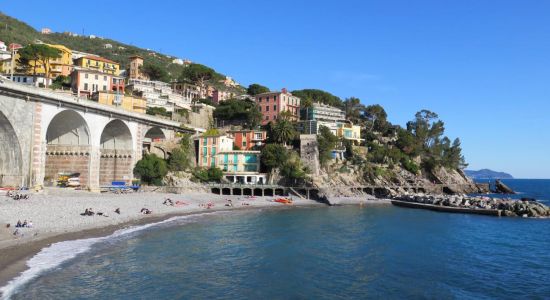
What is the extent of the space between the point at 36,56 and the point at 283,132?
62.3m

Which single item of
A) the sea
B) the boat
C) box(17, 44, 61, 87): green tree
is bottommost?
the sea

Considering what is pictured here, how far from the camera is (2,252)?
25.4 meters

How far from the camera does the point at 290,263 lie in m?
28.0

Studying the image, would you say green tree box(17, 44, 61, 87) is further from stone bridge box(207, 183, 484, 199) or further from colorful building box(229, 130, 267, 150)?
stone bridge box(207, 183, 484, 199)

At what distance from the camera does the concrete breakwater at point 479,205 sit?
6021cm

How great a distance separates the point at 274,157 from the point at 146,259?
157ft

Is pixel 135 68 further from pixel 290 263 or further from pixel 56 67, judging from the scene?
pixel 290 263

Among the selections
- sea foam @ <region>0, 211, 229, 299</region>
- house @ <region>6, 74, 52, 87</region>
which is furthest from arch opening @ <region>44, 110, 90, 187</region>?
sea foam @ <region>0, 211, 229, 299</region>

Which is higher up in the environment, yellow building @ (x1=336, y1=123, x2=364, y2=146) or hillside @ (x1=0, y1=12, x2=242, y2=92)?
hillside @ (x1=0, y1=12, x2=242, y2=92)

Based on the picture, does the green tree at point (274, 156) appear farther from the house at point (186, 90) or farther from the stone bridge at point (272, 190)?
the house at point (186, 90)

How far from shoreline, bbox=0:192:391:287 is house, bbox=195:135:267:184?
315 inches

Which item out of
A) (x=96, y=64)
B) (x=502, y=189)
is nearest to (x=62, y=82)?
(x=96, y=64)

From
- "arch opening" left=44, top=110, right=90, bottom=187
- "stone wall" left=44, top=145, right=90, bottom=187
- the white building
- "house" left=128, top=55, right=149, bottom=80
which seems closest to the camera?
"arch opening" left=44, top=110, right=90, bottom=187

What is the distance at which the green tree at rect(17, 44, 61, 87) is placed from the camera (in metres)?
88.0
